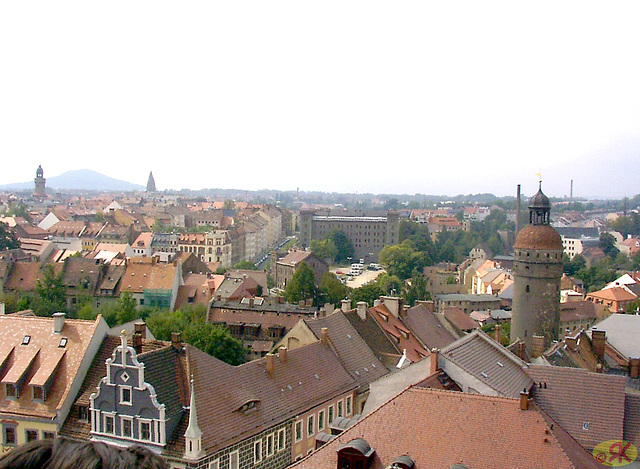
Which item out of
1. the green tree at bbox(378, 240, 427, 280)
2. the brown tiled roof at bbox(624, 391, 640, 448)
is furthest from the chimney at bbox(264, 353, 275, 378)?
the green tree at bbox(378, 240, 427, 280)

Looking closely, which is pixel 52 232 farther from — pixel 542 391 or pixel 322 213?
pixel 542 391

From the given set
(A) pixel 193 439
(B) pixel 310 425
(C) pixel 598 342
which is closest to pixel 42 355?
(A) pixel 193 439

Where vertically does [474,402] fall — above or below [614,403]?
above

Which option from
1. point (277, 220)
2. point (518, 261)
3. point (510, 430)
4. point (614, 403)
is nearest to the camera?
point (510, 430)

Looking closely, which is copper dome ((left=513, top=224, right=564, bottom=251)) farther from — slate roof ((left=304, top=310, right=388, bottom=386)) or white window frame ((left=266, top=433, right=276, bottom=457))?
white window frame ((left=266, top=433, right=276, bottom=457))

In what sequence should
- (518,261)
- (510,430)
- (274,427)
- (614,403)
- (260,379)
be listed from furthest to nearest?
(518,261) < (260,379) < (274,427) < (614,403) < (510,430)

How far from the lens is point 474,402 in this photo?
1886 cm

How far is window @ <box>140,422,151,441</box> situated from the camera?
24.7 m

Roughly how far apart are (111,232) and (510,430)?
368ft

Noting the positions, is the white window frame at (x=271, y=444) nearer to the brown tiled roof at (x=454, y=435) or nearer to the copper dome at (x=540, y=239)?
the brown tiled roof at (x=454, y=435)

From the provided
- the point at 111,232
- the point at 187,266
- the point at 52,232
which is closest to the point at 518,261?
the point at 187,266

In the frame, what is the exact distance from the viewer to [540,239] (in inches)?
1864

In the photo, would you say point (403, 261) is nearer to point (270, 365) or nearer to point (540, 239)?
point (540, 239)

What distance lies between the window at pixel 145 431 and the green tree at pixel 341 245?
127740 millimetres
